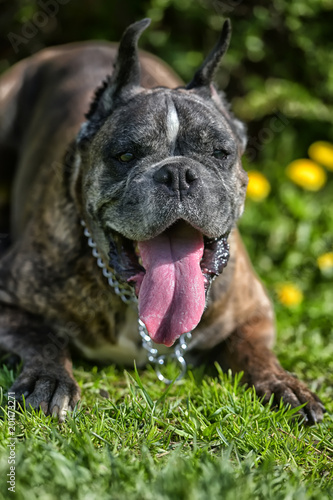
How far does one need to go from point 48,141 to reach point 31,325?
1.37 meters

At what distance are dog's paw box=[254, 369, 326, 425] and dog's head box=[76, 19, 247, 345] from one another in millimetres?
569

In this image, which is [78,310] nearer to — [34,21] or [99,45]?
[99,45]

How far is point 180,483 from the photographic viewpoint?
83.6 inches

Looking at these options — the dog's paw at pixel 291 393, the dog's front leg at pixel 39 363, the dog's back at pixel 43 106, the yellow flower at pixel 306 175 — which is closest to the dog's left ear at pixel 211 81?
the dog's back at pixel 43 106

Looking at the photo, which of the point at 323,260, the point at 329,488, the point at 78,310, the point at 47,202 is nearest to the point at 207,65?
the point at 47,202

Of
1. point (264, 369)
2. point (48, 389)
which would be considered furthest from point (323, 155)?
point (48, 389)

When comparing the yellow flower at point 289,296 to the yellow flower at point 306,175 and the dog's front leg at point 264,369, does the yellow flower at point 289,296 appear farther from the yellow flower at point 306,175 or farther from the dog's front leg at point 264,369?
the yellow flower at point 306,175

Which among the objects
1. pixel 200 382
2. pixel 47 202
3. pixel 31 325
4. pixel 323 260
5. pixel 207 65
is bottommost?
pixel 323 260

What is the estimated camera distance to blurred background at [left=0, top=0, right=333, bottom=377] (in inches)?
204

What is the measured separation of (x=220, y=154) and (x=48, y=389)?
137 cm

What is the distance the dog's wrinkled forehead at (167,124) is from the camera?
10.5ft

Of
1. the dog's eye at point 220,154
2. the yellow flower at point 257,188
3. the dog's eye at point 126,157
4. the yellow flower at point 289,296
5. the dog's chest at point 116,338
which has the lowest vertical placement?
the yellow flower at point 289,296

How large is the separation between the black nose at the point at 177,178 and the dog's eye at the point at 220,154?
1.17 ft

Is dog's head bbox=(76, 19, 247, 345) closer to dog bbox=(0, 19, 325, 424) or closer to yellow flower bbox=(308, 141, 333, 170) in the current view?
dog bbox=(0, 19, 325, 424)
